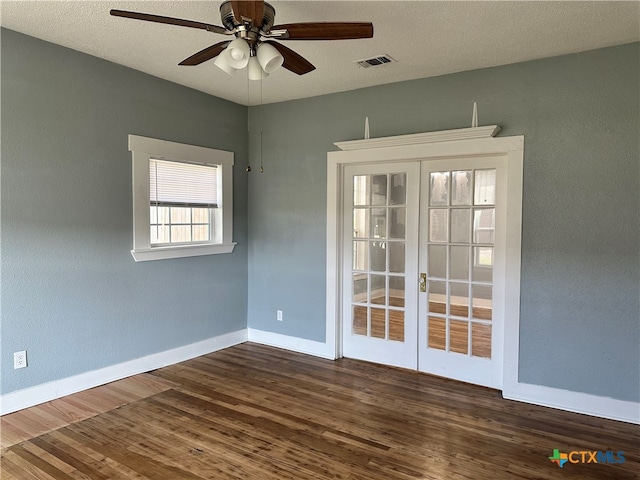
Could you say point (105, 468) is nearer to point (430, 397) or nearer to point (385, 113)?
point (430, 397)

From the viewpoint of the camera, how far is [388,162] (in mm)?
4062

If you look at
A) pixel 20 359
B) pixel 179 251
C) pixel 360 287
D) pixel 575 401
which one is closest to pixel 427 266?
pixel 360 287

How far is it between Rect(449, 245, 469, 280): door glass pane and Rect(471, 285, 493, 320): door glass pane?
0.45ft

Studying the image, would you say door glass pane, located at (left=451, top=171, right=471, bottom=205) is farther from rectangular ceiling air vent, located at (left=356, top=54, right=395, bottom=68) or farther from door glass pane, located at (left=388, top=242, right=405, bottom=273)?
rectangular ceiling air vent, located at (left=356, top=54, right=395, bottom=68)

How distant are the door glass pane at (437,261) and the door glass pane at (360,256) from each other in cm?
64

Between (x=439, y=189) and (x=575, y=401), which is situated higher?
(x=439, y=189)

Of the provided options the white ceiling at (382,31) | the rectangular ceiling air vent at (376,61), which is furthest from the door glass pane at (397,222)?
the rectangular ceiling air vent at (376,61)

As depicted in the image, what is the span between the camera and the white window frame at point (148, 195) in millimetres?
3766

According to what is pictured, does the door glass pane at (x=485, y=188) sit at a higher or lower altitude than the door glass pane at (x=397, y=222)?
higher

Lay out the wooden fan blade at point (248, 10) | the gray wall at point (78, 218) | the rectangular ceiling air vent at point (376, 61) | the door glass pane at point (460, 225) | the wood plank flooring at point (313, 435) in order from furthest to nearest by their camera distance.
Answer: the door glass pane at point (460, 225), the rectangular ceiling air vent at point (376, 61), the gray wall at point (78, 218), the wood plank flooring at point (313, 435), the wooden fan blade at point (248, 10)

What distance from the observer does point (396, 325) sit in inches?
163

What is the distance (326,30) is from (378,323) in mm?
2852

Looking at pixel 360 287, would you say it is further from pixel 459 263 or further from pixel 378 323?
pixel 459 263

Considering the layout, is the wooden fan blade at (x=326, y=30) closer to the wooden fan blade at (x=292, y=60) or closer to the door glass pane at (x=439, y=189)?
the wooden fan blade at (x=292, y=60)
